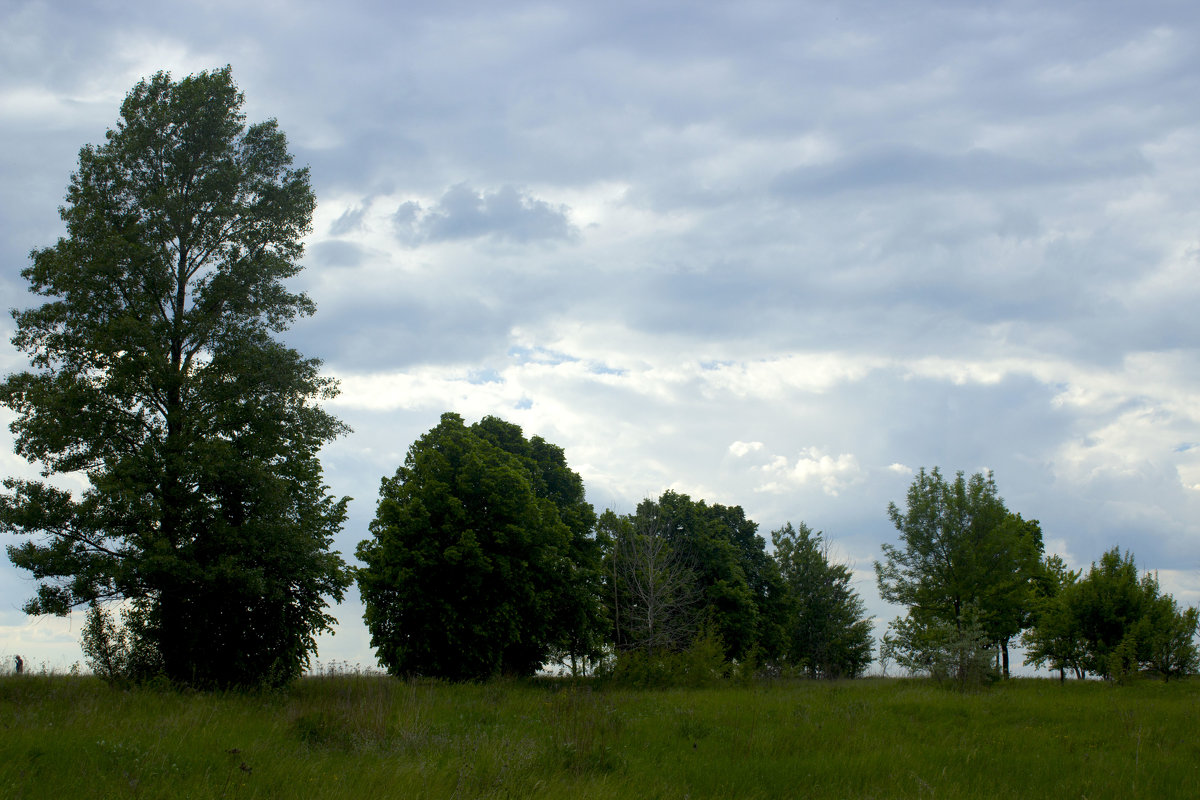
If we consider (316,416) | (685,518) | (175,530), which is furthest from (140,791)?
(685,518)

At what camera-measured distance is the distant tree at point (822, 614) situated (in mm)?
54688

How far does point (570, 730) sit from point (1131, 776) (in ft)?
28.9

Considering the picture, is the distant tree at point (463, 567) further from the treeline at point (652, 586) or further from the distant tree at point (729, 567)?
the distant tree at point (729, 567)

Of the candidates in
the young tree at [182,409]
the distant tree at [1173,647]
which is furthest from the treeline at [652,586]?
the young tree at [182,409]

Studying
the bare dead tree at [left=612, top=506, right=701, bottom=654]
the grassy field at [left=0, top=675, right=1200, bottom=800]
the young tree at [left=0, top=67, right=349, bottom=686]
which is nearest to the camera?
the grassy field at [left=0, top=675, right=1200, bottom=800]

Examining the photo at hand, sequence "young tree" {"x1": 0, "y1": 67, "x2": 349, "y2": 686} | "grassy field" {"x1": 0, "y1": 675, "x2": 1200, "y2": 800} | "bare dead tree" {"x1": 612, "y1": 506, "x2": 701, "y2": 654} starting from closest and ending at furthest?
"grassy field" {"x1": 0, "y1": 675, "x2": 1200, "y2": 800}
"young tree" {"x1": 0, "y1": 67, "x2": 349, "y2": 686}
"bare dead tree" {"x1": 612, "y1": 506, "x2": 701, "y2": 654}

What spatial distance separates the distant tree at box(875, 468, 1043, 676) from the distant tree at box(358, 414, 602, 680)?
19.7 m

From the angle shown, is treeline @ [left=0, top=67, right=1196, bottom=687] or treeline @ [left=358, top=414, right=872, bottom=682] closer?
treeline @ [left=0, top=67, right=1196, bottom=687]

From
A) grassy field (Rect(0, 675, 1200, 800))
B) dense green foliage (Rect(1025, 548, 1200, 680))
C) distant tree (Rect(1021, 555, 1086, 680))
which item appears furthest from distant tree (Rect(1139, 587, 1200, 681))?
grassy field (Rect(0, 675, 1200, 800))

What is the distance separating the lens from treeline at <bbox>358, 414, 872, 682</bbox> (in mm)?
26797

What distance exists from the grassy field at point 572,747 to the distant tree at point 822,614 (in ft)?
127

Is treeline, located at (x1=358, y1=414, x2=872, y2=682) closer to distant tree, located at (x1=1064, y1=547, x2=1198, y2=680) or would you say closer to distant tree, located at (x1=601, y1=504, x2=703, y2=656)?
distant tree, located at (x1=601, y1=504, x2=703, y2=656)

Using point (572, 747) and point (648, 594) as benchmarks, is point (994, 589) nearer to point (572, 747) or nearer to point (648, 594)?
point (648, 594)

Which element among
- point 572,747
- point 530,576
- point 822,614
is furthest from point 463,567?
point 822,614
